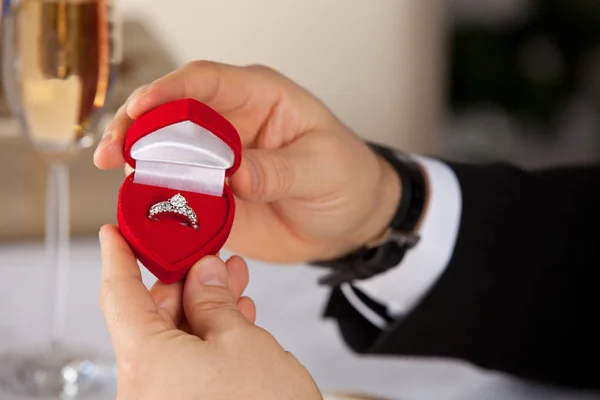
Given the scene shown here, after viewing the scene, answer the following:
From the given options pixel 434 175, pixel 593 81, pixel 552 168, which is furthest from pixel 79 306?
pixel 593 81

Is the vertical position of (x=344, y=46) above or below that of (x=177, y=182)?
below

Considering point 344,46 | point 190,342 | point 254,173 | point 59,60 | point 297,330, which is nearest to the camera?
point 190,342

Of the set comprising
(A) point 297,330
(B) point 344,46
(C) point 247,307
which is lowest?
(B) point 344,46

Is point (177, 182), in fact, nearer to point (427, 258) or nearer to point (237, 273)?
point (237, 273)

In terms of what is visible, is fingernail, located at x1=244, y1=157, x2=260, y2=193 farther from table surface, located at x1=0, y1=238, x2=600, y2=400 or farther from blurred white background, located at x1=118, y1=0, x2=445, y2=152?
blurred white background, located at x1=118, y1=0, x2=445, y2=152

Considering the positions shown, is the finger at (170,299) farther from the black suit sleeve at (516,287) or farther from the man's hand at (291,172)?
the black suit sleeve at (516,287)

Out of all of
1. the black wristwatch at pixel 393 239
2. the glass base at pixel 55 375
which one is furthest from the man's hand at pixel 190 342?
the black wristwatch at pixel 393 239

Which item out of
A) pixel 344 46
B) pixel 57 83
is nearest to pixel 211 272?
pixel 57 83
